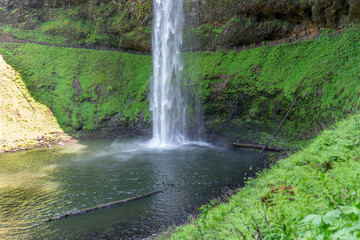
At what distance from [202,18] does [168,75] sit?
10.2 meters

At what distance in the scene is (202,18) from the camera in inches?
1337

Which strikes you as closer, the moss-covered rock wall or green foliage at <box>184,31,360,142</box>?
green foliage at <box>184,31,360,142</box>

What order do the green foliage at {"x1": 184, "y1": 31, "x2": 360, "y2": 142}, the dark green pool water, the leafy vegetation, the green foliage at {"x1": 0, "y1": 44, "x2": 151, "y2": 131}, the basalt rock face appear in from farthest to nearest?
the green foliage at {"x1": 0, "y1": 44, "x2": 151, "y2": 131}
the basalt rock face
the leafy vegetation
the green foliage at {"x1": 184, "y1": 31, "x2": 360, "y2": 142}
the dark green pool water

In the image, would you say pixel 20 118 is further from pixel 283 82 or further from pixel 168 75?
pixel 283 82

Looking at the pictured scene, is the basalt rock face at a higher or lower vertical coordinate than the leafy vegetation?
higher

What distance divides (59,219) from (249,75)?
22.8 m

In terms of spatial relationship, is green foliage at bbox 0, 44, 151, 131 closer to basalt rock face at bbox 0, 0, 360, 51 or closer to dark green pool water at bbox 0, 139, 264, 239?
basalt rock face at bbox 0, 0, 360, 51

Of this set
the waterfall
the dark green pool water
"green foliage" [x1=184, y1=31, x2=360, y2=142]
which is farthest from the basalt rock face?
the dark green pool water

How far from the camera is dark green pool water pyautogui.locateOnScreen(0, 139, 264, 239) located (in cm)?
1051

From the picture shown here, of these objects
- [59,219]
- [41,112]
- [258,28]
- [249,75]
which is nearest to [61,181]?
[59,219]

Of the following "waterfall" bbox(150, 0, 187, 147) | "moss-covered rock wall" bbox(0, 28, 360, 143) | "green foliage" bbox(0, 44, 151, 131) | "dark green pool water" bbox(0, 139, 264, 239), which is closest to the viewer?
"dark green pool water" bbox(0, 139, 264, 239)

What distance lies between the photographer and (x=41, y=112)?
3059 cm

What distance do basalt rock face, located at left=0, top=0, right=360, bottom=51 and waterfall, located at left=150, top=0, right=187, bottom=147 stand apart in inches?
137

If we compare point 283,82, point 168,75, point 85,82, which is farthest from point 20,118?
point 283,82
